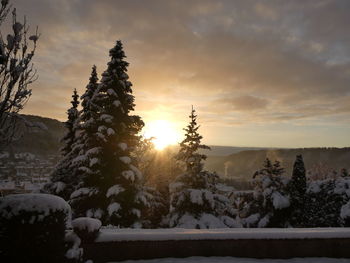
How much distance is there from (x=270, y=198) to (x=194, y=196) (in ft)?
32.3

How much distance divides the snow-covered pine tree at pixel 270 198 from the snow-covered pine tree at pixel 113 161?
13.2 meters

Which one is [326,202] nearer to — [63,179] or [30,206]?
[63,179]

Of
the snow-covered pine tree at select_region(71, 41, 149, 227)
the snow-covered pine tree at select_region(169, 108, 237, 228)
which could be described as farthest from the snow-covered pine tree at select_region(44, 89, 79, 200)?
the snow-covered pine tree at select_region(169, 108, 237, 228)

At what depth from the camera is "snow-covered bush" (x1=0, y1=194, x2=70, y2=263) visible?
683 cm

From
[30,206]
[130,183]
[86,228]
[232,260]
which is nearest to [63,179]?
[130,183]

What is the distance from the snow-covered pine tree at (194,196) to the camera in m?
20.0

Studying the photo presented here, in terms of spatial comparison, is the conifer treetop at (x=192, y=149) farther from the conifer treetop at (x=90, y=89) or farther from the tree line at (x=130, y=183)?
the conifer treetop at (x=90, y=89)

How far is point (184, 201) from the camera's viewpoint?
67.7 feet

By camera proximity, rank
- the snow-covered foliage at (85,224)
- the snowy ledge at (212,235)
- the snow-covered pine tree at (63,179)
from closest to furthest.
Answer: the snow-covered foliage at (85,224), the snowy ledge at (212,235), the snow-covered pine tree at (63,179)

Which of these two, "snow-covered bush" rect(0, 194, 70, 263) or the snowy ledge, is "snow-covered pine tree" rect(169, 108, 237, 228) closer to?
the snowy ledge

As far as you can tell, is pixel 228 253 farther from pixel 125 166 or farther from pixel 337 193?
pixel 337 193

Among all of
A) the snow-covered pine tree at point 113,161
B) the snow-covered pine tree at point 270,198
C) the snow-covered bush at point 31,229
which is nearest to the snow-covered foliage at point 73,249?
the snow-covered bush at point 31,229

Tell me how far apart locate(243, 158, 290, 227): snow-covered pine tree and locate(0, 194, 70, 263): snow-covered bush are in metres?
22.1

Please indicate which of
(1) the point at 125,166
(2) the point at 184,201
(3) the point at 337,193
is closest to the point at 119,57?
(1) the point at 125,166
